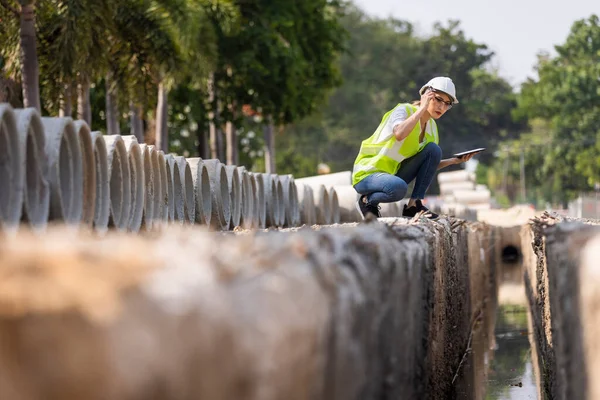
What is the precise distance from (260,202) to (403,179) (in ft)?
14.9

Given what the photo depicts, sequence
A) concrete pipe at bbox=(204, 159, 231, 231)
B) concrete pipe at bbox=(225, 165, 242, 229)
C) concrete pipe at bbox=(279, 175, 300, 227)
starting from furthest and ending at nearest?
concrete pipe at bbox=(279, 175, 300, 227) < concrete pipe at bbox=(225, 165, 242, 229) < concrete pipe at bbox=(204, 159, 231, 231)

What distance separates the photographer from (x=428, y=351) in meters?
7.82

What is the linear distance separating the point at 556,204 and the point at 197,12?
7792 centimetres

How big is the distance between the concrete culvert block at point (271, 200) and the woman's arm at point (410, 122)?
5.58 m

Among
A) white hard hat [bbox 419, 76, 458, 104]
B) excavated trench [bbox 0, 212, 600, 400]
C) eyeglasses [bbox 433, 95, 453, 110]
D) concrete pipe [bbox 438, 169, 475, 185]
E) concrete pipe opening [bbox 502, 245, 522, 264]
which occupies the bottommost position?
concrete pipe opening [bbox 502, 245, 522, 264]

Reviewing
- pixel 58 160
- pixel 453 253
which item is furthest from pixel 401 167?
pixel 58 160

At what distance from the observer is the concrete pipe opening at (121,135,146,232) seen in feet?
32.8

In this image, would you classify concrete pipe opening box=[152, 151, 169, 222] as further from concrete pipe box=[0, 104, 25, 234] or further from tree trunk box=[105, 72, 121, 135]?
tree trunk box=[105, 72, 121, 135]

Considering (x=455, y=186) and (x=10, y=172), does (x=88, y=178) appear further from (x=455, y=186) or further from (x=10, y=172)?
(x=455, y=186)

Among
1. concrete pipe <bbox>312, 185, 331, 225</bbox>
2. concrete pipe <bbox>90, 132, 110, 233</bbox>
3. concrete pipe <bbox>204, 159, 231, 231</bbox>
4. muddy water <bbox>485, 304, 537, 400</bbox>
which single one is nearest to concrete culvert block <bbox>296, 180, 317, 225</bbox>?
concrete pipe <bbox>312, 185, 331, 225</bbox>

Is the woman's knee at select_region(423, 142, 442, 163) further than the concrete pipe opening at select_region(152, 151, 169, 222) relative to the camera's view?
Yes

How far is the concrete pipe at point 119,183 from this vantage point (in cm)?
952

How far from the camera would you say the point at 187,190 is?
40.4 ft

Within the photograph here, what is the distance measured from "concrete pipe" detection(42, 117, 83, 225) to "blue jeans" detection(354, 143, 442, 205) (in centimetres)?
338
